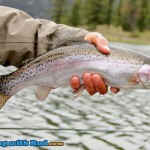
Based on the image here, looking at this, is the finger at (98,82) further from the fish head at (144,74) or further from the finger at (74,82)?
the fish head at (144,74)

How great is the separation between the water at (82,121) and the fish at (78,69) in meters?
2.87

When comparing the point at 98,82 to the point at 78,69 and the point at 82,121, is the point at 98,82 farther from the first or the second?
the point at 82,121

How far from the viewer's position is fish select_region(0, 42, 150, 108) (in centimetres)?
336

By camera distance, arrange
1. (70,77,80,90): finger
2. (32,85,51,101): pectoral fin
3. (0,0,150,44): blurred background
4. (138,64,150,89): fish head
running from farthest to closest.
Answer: (0,0,150,44): blurred background, (32,85,51,101): pectoral fin, (70,77,80,90): finger, (138,64,150,89): fish head

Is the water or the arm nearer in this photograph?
the arm

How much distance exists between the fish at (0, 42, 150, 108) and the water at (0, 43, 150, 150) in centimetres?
287

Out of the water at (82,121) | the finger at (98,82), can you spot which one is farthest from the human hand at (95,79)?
the water at (82,121)

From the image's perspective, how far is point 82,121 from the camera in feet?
26.7

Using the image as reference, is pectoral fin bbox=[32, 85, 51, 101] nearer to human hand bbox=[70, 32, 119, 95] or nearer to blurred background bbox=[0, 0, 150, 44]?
human hand bbox=[70, 32, 119, 95]

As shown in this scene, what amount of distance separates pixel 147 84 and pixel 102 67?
35 centimetres

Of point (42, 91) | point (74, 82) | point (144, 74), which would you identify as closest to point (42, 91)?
point (42, 91)

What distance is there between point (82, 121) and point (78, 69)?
4762mm

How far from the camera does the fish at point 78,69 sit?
336cm

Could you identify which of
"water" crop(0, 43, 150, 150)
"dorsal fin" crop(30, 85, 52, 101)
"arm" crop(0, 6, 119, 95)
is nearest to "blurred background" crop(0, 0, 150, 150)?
"water" crop(0, 43, 150, 150)
